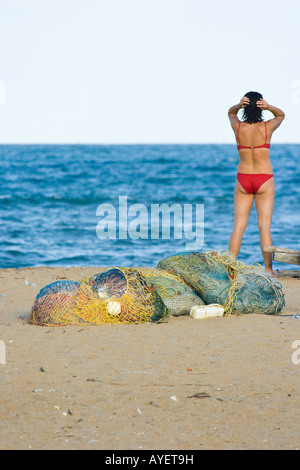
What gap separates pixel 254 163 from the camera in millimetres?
8609

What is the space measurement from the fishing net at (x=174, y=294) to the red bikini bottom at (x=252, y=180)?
98.1 inches

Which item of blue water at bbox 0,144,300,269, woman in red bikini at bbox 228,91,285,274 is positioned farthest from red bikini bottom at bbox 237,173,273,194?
blue water at bbox 0,144,300,269

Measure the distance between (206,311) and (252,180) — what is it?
2.83 metres

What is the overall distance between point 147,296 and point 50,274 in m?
3.67

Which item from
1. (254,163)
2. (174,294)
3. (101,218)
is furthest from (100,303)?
(101,218)

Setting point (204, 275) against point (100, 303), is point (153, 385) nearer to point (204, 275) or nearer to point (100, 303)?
point (100, 303)

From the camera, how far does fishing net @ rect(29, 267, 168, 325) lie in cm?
615
